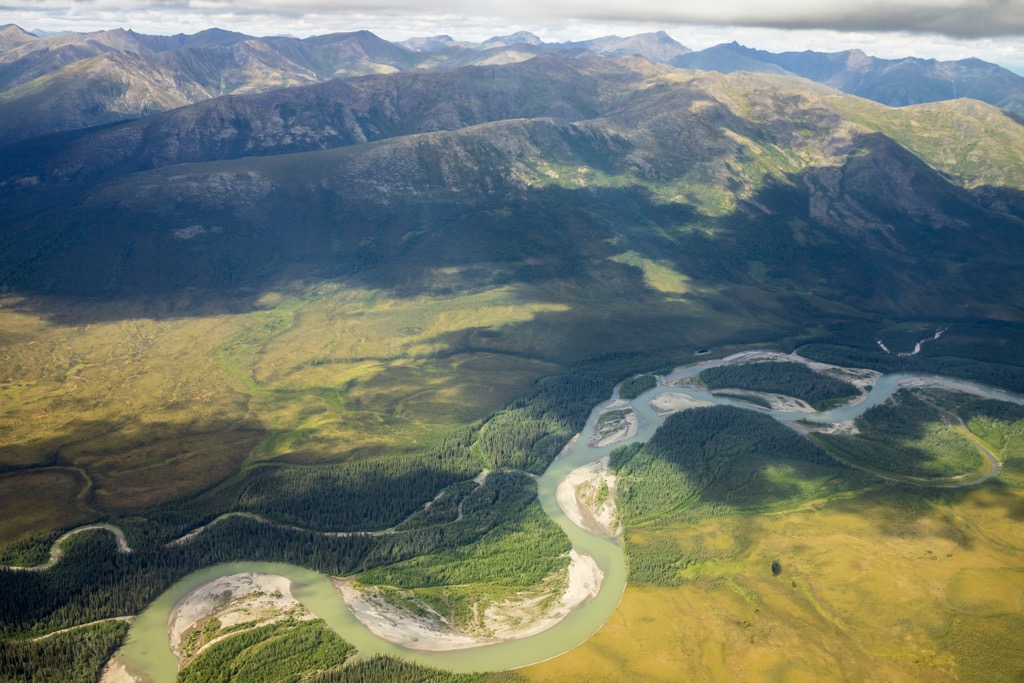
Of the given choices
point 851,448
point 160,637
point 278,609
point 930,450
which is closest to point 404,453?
point 278,609

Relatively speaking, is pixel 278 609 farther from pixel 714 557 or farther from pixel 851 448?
pixel 851 448

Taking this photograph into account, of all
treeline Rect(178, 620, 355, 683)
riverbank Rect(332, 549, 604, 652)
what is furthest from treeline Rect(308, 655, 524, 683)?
riverbank Rect(332, 549, 604, 652)

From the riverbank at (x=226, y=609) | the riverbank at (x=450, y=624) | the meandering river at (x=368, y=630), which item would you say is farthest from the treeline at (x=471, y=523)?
the riverbank at (x=226, y=609)

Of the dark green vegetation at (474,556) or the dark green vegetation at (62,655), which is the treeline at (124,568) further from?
the dark green vegetation at (474,556)

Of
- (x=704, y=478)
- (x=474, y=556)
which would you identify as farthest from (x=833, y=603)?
(x=474, y=556)

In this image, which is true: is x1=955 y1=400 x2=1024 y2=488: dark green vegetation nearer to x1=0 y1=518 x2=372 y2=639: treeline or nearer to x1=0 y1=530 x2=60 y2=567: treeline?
x1=0 y1=518 x2=372 y2=639: treeline
